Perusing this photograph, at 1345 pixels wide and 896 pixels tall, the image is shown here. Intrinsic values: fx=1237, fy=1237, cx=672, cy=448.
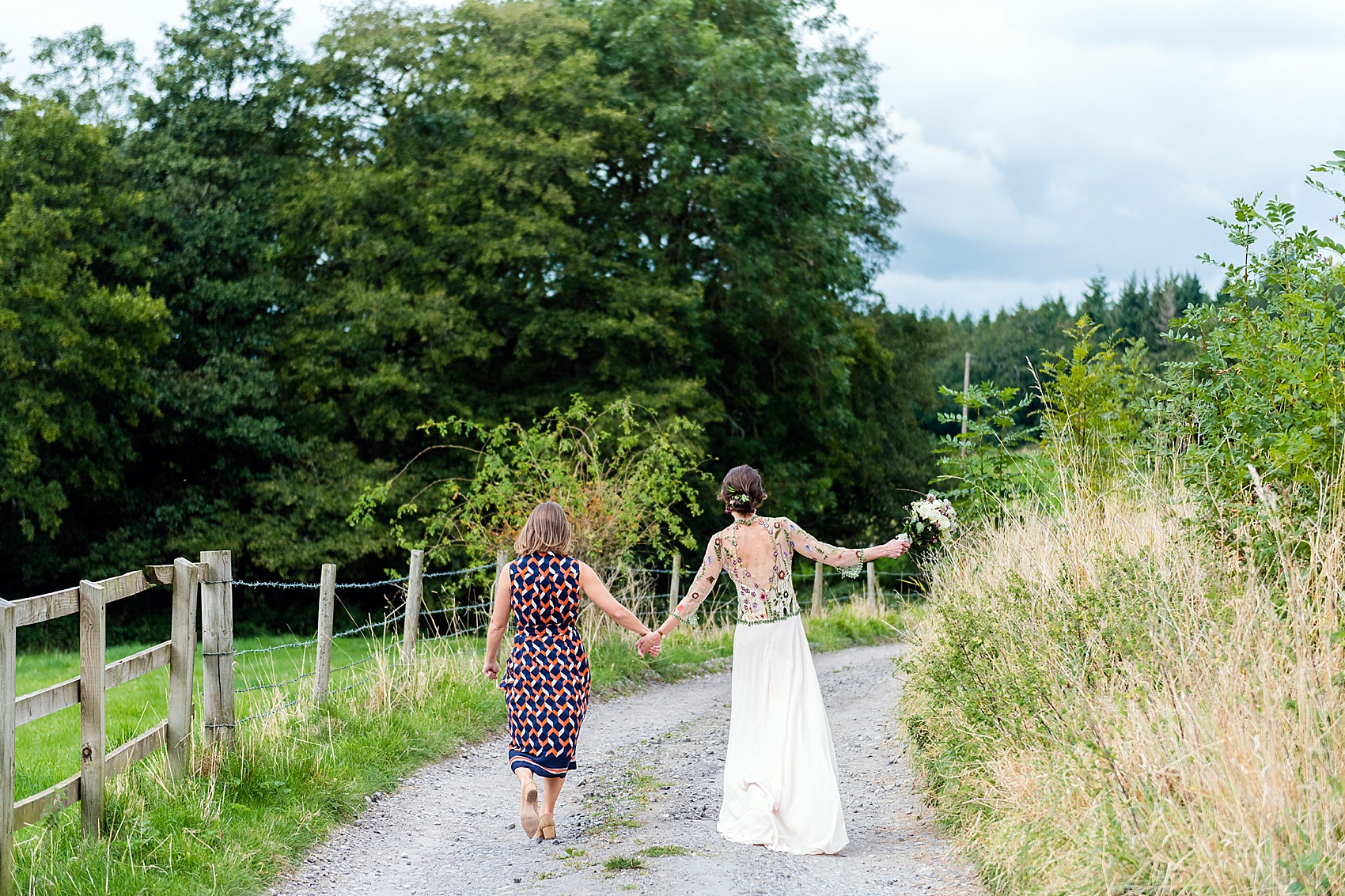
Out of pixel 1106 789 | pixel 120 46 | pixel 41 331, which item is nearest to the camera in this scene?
pixel 1106 789

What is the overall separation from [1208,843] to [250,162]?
24091mm

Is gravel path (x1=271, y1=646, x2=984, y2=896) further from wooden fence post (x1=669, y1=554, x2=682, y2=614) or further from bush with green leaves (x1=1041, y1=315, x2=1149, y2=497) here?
wooden fence post (x1=669, y1=554, x2=682, y2=614)

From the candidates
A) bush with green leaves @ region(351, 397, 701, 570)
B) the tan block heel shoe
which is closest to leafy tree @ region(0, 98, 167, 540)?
bush with green leaves @ region(351, 397, 701, 570)

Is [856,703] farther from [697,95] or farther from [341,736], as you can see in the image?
[697,95]

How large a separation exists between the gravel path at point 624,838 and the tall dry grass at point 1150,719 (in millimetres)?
414

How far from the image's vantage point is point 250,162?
81.3 ft

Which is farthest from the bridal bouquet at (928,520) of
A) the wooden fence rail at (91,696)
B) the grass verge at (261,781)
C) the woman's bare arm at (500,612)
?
the wooden fence rail at (91,696)

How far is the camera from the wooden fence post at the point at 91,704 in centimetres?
552

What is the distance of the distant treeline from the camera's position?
22.5 meters

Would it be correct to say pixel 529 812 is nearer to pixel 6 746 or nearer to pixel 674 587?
pixel 6 746

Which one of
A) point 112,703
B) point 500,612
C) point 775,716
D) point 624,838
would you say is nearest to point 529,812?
point 624,838

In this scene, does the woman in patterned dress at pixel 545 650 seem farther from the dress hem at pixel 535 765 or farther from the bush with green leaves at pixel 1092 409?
the bush with green leaves at pixel 1092 409

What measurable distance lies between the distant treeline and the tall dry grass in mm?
15996

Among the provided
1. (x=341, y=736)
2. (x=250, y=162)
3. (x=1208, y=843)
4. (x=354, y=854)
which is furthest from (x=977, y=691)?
(x=250, y=162)
